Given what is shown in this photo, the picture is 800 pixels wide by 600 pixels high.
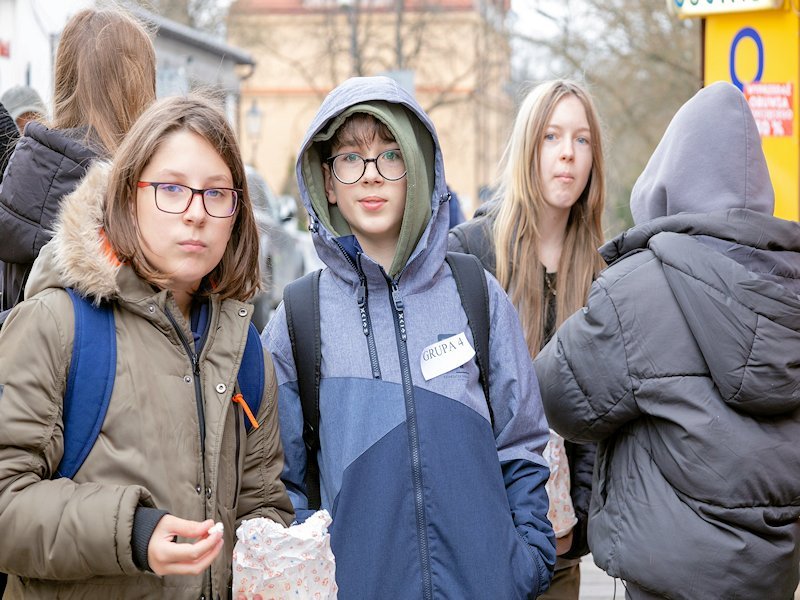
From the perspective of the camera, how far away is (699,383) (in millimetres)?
3082

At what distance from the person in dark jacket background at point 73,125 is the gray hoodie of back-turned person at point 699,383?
144 cm

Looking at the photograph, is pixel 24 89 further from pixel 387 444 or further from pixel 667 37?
pixel 667 37

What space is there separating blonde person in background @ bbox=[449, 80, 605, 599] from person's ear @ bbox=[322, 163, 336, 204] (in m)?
1.14

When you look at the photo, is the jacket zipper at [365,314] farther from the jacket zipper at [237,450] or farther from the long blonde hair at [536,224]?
the long blonde hair at [536,224]

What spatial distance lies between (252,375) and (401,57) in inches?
881

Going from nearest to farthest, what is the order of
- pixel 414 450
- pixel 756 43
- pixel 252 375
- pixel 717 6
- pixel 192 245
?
pixel 192 245
pixel 252 375
pixel 414 450
pixel 717 6
pixel 756 43

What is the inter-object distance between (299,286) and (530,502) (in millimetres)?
830

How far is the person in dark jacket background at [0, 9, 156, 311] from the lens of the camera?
307 centimetres

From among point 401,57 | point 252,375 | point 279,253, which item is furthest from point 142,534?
point 401,57

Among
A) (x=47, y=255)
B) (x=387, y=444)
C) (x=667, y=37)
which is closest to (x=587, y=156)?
(x=387, y=444)

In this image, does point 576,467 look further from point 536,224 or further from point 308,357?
point 308,357

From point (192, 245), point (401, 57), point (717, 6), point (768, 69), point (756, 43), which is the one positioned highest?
point (401, 57)

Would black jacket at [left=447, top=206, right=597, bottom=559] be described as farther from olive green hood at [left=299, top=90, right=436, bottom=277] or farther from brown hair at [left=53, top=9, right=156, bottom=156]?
brown hair at [left=53, top=9, right=156, bottom=156]

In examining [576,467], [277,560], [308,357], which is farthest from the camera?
[576,467]
